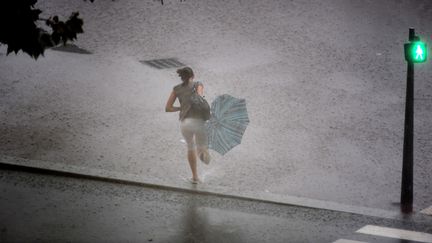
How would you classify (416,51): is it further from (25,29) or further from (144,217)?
(25,29)

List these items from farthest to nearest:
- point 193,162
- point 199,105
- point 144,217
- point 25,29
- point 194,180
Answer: point 194,180 < point 193,162 < point 199,105 < point 144,217 < point 25,29

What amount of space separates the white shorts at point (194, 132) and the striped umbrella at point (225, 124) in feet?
0.37

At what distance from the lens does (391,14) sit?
17562 millimetres

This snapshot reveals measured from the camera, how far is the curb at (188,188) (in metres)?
9.13

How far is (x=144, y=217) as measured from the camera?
8586 mm

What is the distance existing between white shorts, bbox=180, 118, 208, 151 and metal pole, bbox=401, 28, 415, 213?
10.5ft

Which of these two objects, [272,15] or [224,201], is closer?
[224,201]

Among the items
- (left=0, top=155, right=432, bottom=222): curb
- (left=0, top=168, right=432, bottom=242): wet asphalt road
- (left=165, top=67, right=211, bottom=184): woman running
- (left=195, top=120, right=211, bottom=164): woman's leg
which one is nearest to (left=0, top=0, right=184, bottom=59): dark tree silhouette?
(left=0, top=168, right=432, bottom=242): wet asphalt road

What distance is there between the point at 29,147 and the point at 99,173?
163 cm

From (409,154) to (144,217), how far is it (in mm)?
4275

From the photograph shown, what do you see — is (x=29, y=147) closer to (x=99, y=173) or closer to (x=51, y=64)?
(x=99, y=173)

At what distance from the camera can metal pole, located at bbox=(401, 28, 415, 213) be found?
9.33 m

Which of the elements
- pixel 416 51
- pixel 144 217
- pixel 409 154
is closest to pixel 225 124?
pixel 144 217

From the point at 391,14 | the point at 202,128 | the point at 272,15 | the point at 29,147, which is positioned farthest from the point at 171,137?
the point at 391,14
